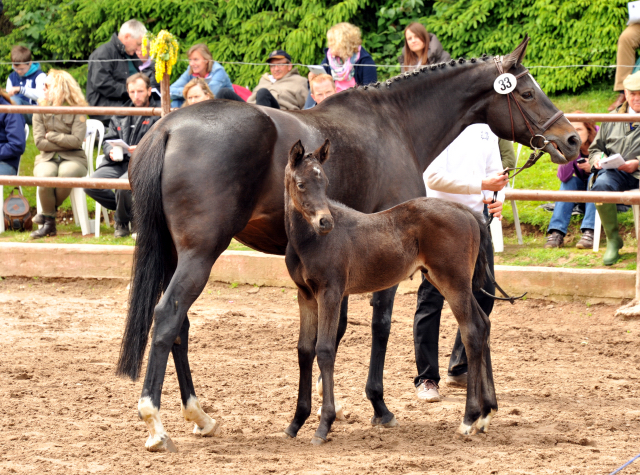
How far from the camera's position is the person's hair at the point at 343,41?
27.9ft

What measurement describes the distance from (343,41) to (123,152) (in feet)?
8.81

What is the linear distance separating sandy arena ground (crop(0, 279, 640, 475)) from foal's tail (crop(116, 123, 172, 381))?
17.0 inches

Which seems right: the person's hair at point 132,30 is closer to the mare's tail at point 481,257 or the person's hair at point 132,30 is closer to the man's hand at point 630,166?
the man's hand at point 630,166

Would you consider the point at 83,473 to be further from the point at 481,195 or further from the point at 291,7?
the point at 291,7

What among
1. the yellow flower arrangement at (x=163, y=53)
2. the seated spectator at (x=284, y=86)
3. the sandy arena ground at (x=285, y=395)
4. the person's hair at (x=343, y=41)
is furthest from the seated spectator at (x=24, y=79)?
Result: the person's hair at (x=343, y=41)

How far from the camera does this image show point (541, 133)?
4.75 m

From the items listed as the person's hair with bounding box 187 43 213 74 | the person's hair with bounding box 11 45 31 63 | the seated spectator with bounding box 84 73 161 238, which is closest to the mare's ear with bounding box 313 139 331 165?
the seated spectator with bounding box 84 73 161 238

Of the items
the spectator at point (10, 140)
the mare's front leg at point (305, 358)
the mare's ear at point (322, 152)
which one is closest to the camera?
the mare's ear at point (322, 152)

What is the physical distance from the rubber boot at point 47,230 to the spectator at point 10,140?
0.90m

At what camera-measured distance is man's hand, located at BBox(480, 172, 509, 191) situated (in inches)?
181

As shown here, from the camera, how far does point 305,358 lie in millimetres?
3980

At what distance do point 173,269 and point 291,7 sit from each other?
9.02m

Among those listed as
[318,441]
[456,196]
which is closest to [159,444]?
[318,441]

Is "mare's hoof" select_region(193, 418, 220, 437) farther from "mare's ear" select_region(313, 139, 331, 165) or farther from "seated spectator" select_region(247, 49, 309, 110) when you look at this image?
"seated spectator" select_region(247, 49, 309, 110)
